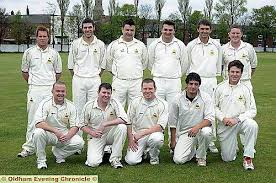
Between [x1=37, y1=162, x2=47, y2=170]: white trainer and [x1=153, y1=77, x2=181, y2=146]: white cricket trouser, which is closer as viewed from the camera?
[x1=37, y1=162, x2=47, y2=170]: white trainer

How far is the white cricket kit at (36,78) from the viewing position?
25.8 ft

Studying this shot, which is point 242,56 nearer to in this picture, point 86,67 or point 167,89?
point 167,89

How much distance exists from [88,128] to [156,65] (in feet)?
6.13

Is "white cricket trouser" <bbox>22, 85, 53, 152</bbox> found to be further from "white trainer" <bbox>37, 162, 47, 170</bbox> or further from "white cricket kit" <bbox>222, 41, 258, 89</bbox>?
"white cricket kit" <bbox>222, 41, 258, 89</bbox>

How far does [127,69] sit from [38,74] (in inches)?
61.6

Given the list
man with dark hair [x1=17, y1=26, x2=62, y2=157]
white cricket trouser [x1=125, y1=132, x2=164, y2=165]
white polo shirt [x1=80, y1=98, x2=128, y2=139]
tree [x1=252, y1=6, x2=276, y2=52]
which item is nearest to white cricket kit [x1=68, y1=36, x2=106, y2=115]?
man with dark hair [x1=17, y1=26, x2=62, y2=157]

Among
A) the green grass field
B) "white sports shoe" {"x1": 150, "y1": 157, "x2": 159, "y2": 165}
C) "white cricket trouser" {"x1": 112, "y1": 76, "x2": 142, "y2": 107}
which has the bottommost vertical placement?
the green grass field

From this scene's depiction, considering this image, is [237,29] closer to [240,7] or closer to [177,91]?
[177,91]

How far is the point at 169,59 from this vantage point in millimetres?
8227

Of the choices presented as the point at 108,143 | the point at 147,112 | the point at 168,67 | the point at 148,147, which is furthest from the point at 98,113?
the point at 168,67

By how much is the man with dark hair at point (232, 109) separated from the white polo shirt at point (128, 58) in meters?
1.58

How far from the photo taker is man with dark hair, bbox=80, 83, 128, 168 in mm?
7086

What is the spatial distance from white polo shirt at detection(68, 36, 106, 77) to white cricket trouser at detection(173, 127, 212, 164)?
206 centimetres

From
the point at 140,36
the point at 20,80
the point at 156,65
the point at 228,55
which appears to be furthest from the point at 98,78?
the point at 140,36
